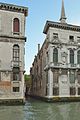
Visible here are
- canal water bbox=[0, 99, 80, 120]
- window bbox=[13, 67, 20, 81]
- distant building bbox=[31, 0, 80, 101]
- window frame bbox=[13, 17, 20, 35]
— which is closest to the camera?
canal water bbox=[0, 99, 80, 120]

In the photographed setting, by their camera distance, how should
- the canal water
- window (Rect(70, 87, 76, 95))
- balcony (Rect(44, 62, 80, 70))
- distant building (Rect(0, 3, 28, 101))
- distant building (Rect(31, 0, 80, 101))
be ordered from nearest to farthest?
1. the canal water
2. distant building (Rect(0, 3, 28, 101))
3. distant building (Rect(31, 0, 80, 101))
4. balcony (Rect(44, 62, 80, 70))
5. window (Rect(70, 87, 76, 95))

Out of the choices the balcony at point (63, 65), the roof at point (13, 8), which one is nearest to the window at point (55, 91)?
the balcony at point (63, 65)

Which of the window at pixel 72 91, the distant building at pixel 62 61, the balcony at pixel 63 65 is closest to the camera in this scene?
the distant building at pixel 62 61

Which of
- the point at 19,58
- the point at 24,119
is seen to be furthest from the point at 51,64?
the point at 24,119

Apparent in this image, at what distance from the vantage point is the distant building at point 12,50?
26.6 m

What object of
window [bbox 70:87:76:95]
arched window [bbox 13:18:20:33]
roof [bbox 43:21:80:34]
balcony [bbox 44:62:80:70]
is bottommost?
window [bbox 70:87:76:95]

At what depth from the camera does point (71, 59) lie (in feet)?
124

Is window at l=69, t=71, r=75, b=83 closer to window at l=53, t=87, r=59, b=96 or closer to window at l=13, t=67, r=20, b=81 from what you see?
window at l=53, t=87, r=59, b=96

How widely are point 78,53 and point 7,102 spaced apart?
17.3 metres

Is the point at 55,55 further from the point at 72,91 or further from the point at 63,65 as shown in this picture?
the point at 72,91

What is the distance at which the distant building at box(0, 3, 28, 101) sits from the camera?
26641mm

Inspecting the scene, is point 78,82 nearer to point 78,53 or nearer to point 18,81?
point 78,53

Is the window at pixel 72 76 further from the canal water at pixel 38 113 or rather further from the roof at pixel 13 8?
the canal water at pixel 38 113

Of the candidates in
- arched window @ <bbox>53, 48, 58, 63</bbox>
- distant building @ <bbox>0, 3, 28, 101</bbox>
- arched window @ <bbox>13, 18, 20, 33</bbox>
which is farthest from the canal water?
arched window @ <bbox>53, 48, 58, 63</bbox>
